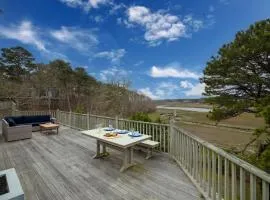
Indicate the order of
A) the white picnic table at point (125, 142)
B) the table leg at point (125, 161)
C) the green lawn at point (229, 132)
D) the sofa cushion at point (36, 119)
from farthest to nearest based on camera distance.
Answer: the green lawn at point (229, 132), the sofa cushion at point (36, 119), the table leg at point (125, 161), the white picnic table at point (125, 142)

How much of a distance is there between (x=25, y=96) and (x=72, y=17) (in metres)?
9.23

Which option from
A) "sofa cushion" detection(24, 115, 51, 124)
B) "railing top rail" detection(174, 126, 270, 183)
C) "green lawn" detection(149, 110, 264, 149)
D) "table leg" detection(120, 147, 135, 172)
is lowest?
"green lawn" detection(149, 110, 264, 149)

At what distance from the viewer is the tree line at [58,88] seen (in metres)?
15.2

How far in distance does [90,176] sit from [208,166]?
2.19 meters

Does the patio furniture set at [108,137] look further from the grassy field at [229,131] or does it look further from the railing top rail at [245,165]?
the grassy field at [229,131]

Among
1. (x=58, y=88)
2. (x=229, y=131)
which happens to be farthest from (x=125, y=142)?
(x=229, y=131)

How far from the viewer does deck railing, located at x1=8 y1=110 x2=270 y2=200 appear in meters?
1.60

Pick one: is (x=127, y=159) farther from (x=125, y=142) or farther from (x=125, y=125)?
(x=125, y=125)

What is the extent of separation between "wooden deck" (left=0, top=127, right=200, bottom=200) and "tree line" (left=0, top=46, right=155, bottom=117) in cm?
1047

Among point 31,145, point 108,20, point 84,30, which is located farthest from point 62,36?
point 31,145

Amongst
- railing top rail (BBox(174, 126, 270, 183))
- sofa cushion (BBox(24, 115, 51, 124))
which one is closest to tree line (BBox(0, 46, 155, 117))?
sofa cushion (BBox(24, 115, 51, 124))

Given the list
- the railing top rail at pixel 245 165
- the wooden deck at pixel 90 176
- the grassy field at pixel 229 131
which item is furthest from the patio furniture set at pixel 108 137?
the grassy field at pixel 229 131

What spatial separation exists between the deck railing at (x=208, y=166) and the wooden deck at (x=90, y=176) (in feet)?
0.75

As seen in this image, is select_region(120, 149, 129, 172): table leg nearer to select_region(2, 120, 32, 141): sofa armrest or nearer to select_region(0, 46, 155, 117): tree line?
select_region(2, 120, 32, 141): sofa armrest
